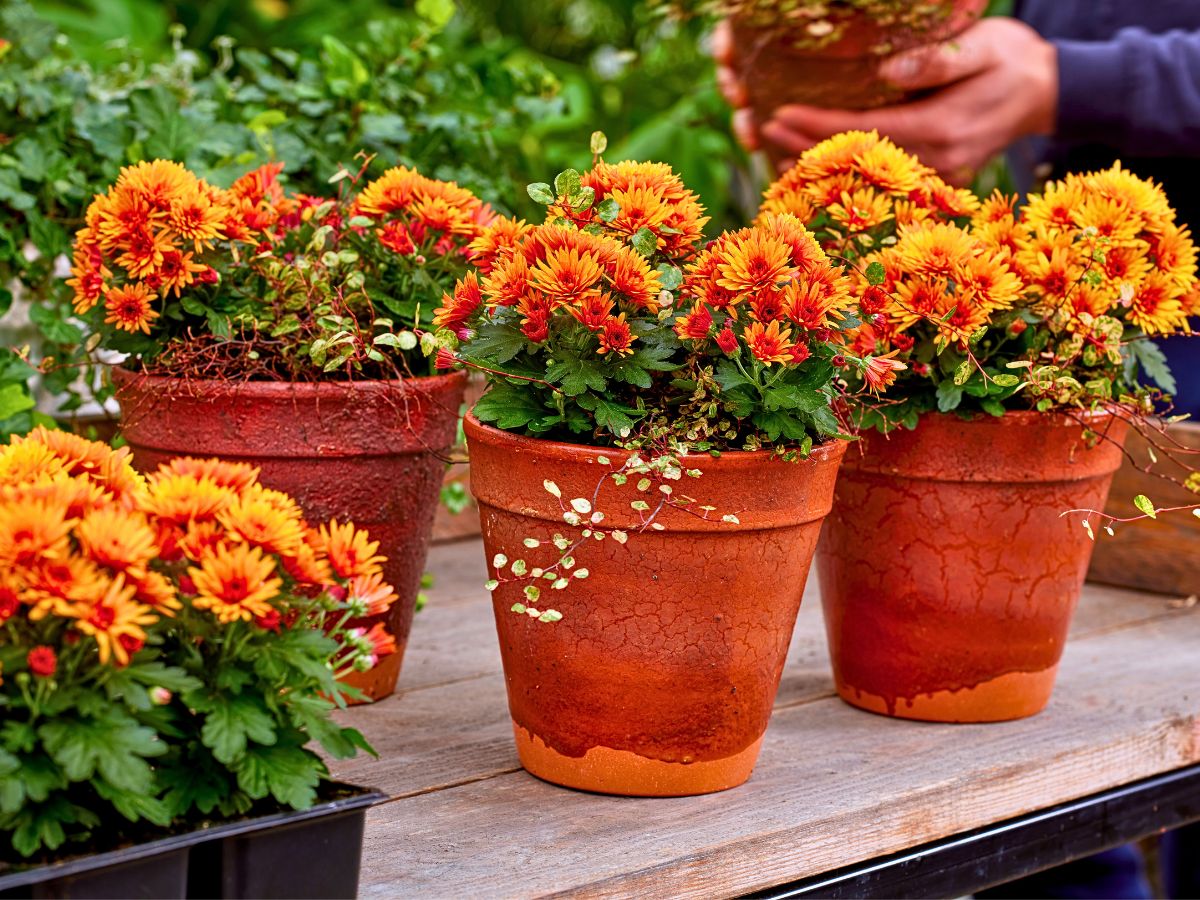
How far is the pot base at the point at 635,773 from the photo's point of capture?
1.05 m

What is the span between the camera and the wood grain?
174 centimetres

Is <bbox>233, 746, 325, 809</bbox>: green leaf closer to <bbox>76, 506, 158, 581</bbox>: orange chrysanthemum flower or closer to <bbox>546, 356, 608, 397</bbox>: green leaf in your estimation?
<bbox>76, 506, 158, 581</bbox>: orange chrysanthemum flower

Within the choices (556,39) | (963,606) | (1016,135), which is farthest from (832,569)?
(556,39)

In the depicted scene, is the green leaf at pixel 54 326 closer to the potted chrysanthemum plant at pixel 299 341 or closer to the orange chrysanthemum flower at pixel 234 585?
the potted chrysanthemum plant at pixel 299 341

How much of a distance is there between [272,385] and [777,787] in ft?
1.74

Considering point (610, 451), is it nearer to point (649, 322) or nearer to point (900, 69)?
point (649, 322)

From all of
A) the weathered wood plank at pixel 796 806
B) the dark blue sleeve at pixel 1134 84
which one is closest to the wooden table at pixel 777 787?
the weathered wood plank at pixel 796 806

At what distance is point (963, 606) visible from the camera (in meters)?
1.24

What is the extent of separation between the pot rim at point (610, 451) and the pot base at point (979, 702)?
341 millimetres

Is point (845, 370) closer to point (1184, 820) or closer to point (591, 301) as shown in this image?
point (591, 301)

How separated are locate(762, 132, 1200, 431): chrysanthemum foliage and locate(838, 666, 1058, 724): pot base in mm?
263

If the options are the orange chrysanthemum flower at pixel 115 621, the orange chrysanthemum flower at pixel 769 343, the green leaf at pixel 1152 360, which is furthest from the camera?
the green leaf at pixel 1152 360

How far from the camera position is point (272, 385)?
1143 mm

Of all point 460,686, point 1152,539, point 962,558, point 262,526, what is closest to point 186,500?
point 262,526
